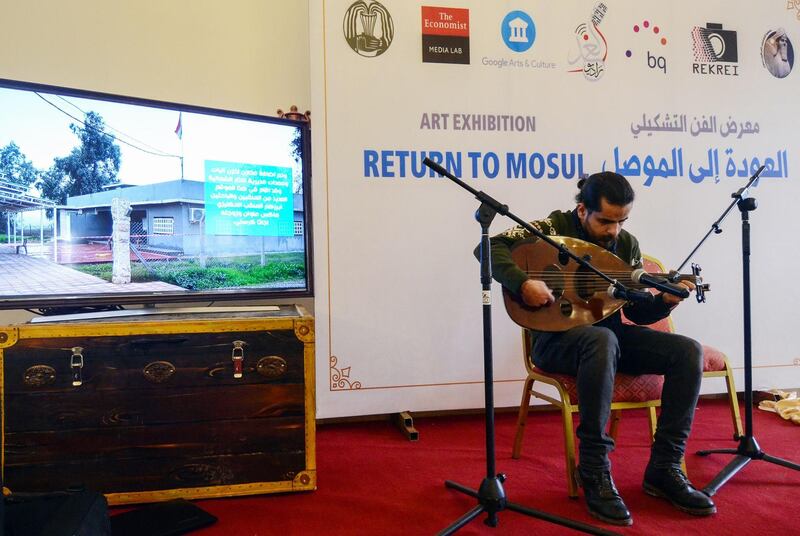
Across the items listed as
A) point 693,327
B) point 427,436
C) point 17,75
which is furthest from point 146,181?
point 693,327

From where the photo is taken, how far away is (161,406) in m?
1.89

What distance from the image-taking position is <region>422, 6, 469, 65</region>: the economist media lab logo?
111 inches

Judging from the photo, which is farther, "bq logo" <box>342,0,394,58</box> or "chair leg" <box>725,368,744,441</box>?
"bq logo" <box>342,0,394,58</box>

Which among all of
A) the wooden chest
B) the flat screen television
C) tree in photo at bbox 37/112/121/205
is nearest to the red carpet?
the wooden chest

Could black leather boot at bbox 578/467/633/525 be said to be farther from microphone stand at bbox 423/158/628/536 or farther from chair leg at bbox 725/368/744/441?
chair leg at bbox 725/368/744/441

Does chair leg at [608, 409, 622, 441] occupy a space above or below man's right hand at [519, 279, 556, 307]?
below

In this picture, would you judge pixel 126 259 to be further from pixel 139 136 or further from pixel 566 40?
pixel 566 40

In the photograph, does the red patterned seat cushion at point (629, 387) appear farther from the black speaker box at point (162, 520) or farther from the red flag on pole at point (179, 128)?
the red flag on pole at point (179, 128)

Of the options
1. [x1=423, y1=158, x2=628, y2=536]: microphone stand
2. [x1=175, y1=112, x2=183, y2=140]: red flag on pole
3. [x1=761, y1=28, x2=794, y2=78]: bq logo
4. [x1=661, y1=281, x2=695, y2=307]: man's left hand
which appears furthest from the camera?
[x1=761, y1=28, x2=794, y2=78]: bq logo

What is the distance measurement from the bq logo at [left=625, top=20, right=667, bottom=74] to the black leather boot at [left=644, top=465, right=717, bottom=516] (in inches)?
84.1

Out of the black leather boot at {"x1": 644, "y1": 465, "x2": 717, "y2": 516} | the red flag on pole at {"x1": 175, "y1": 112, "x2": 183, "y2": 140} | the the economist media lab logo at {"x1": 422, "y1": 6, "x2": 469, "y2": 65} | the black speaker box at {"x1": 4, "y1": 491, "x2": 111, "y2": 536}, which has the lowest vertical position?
the black leather boot at {"x1": 644, "y1": 465, "x2": 717, "y2": 516}

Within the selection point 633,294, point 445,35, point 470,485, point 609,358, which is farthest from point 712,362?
point 445,35

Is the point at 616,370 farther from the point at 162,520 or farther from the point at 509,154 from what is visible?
the point at 162,520

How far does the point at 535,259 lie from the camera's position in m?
1.99
